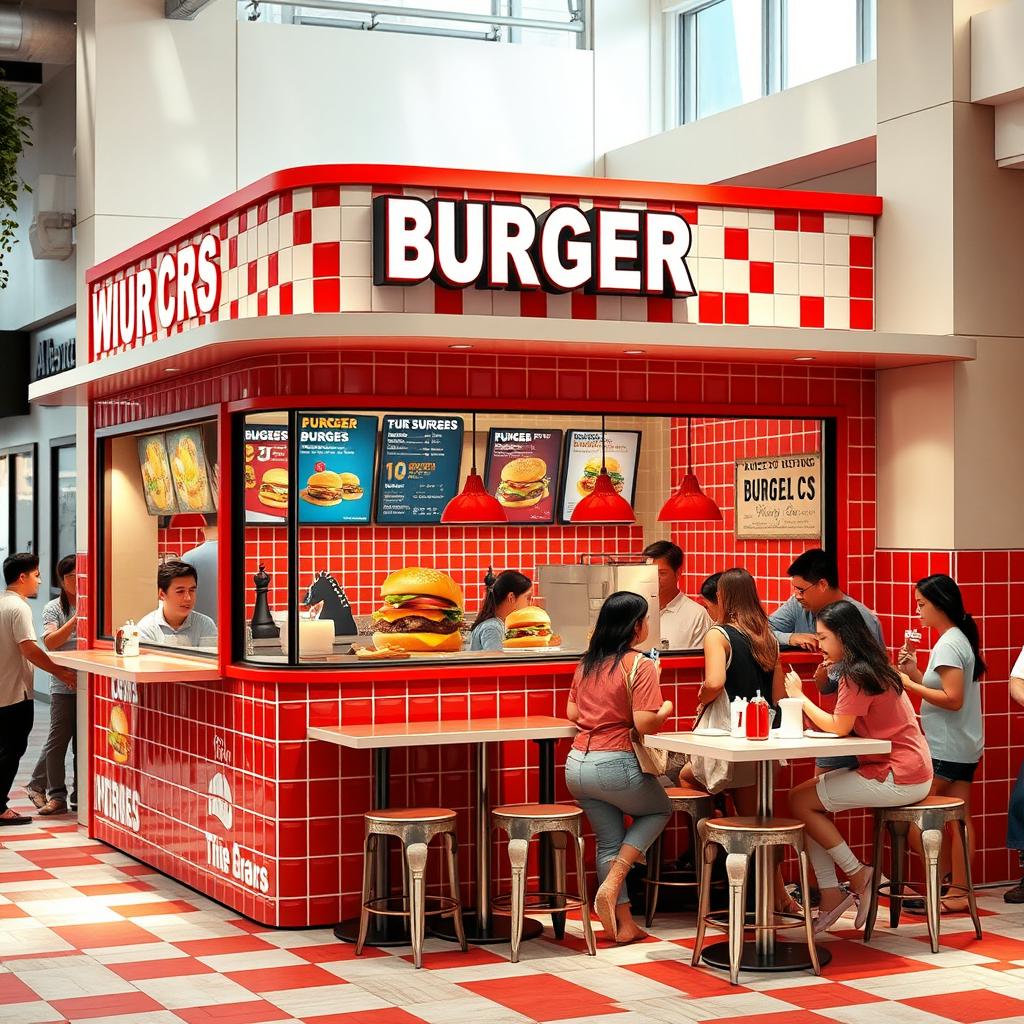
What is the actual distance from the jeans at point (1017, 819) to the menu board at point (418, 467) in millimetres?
2884

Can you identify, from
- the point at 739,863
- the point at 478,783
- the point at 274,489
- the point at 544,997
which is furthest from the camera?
the point at 274,489

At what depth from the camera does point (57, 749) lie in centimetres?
983

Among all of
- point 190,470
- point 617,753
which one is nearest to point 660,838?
point 617,753

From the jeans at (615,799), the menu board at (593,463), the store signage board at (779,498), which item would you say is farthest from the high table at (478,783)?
the store signage board at (779,498)

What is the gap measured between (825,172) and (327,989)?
20.5 feet

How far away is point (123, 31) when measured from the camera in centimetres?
948

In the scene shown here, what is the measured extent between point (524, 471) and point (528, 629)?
91cm

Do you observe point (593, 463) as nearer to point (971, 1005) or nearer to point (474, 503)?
point (474, 503)

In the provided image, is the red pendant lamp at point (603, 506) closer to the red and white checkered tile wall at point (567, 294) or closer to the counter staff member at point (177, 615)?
the red and white checkered tile wall at point (567, 294)

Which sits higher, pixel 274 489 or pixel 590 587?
pixel 274 489

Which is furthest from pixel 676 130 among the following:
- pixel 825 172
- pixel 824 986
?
pixel 824 986

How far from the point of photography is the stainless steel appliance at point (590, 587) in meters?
7.66

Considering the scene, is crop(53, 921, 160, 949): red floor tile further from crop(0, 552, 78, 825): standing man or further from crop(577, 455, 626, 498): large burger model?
crop(577, 455, 626, 498): large burger model

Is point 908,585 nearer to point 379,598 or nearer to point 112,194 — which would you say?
point 379,598
